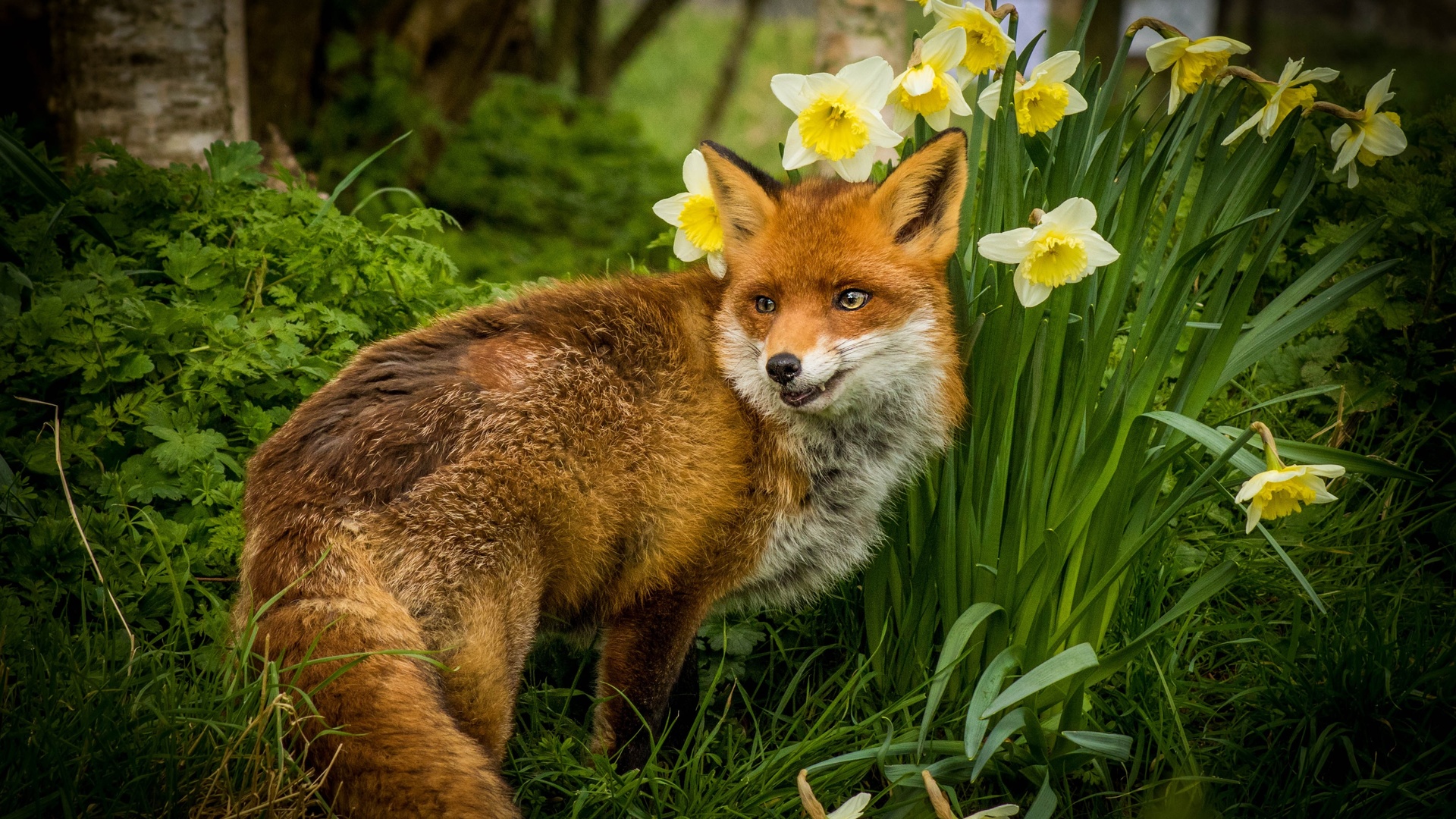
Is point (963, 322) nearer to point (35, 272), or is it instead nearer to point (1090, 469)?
point (1090, 469)

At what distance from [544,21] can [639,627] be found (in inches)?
417

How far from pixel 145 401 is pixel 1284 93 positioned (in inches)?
140

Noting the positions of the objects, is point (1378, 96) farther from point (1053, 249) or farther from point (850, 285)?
point (850, 285)

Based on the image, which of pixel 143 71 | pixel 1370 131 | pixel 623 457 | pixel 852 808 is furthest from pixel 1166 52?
pixel 143 71

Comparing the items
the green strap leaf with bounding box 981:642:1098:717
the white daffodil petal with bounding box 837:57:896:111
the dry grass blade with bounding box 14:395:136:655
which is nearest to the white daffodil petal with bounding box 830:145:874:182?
the white daffodil petal with bounding box 837:57:896:111

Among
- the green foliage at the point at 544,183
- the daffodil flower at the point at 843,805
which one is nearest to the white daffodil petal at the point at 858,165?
the daffodil flower at the point at 843,805

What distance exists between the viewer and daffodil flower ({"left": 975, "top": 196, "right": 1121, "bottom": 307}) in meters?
2.73

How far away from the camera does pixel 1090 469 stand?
3.01 meters

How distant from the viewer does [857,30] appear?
624cm

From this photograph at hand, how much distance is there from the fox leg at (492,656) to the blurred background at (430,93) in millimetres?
2426

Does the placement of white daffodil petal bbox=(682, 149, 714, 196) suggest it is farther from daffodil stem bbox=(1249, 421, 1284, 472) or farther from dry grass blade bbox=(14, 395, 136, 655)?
dry grass blade bbox=(14, 395, 136, 655)

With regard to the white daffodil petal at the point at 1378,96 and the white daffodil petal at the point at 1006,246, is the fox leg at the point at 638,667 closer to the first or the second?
the white daffodil petal at the point at 1006,246

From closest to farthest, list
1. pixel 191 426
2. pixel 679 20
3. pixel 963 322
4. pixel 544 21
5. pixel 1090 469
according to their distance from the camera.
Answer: pixel 1090 469 → pixel 963 322 → pixel 191 426 → pixel 544 21 → pixel 679 20

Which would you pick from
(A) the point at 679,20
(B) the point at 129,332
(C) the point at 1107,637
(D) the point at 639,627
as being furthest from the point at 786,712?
(A) the point at 679,20
